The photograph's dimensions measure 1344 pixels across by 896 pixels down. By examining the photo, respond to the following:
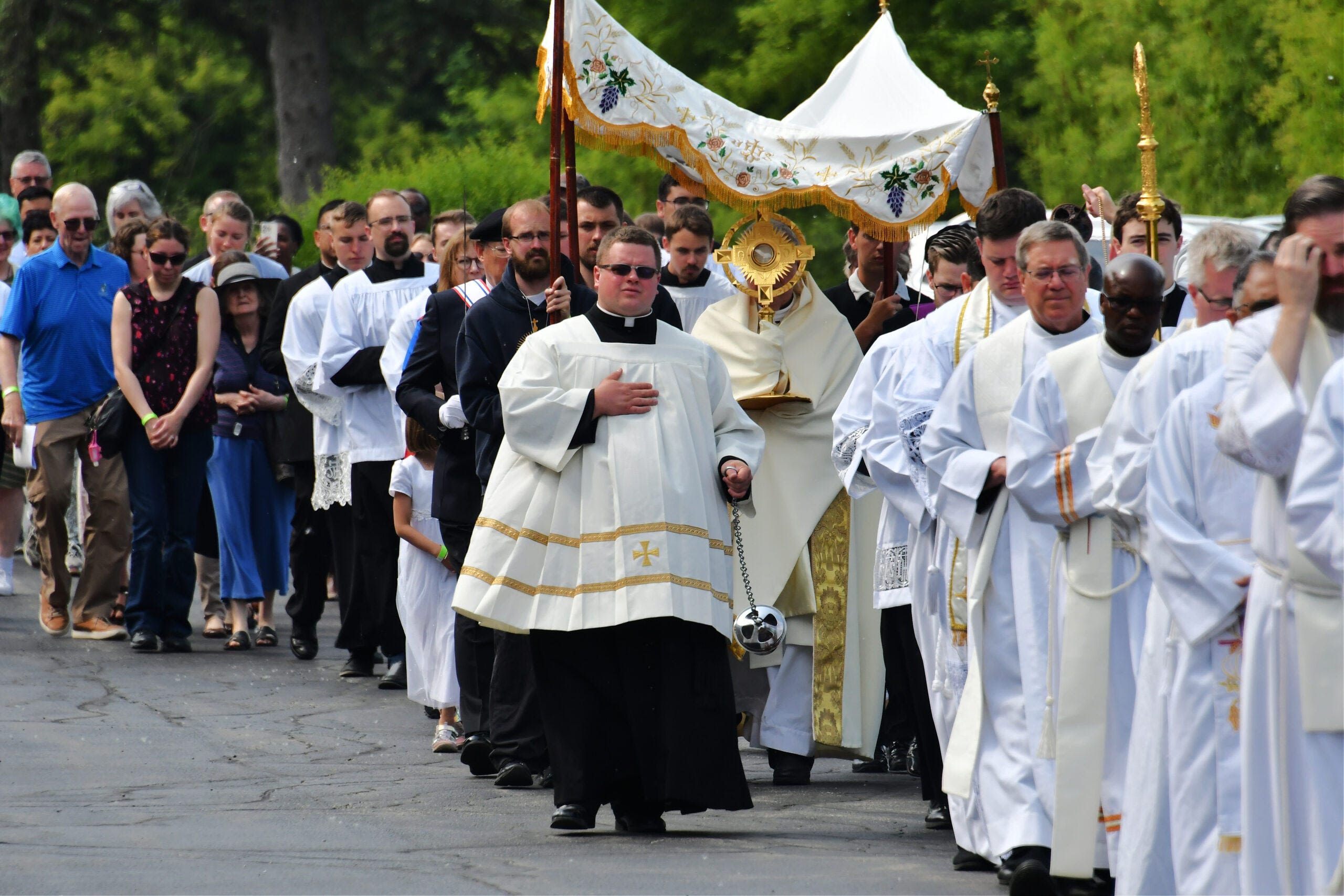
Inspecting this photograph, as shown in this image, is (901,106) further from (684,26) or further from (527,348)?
(684,26)

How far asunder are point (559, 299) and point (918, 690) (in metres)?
1.98

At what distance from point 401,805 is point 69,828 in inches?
46.5

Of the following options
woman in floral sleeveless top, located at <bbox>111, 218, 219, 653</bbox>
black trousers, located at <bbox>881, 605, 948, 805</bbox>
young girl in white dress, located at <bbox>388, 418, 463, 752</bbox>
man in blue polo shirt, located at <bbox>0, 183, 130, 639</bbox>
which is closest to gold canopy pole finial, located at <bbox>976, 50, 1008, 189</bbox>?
black trousers, located at <bbox>881, 605, 948, 805</bbox>

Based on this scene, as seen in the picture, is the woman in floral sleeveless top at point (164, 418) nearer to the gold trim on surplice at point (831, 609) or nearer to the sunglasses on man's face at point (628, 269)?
the gold trim on surplice at point (831, 609)

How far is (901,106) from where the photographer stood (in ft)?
34.5

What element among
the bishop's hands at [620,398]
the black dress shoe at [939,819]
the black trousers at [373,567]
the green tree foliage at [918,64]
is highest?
the green tree foliage at [918,64]

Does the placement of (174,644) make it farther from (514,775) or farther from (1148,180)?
(1148,180)

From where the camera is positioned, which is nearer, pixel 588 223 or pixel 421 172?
pixel 588 223

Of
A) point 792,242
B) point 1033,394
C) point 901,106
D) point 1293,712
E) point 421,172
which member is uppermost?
point 421,172

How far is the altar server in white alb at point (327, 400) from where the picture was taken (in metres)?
11.7

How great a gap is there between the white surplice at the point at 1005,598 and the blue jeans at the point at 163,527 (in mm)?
5917

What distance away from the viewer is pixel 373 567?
1120 centimetres

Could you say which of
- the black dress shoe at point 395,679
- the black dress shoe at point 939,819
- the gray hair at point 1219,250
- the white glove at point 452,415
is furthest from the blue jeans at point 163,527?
the gray hair at point 1219,250

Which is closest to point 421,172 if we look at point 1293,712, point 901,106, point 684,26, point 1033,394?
point 684,26
